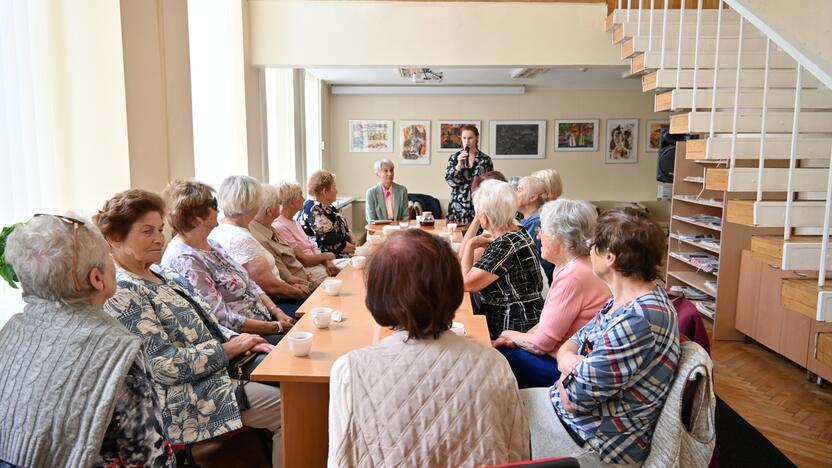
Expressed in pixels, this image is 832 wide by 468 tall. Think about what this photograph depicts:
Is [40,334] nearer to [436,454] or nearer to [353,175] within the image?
[436,454]

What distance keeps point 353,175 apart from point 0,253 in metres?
8.18

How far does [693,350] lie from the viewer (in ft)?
5.60

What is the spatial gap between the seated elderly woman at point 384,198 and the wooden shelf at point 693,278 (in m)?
2.78

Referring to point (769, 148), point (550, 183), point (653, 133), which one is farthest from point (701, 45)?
point (653, 133)

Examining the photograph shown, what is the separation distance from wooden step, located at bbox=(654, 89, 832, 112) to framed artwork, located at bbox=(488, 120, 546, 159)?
5557mm

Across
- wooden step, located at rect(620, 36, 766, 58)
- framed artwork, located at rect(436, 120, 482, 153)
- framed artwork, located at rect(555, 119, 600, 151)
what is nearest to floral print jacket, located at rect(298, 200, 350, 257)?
wooden step, located at rect(620, 36, 766, 58)

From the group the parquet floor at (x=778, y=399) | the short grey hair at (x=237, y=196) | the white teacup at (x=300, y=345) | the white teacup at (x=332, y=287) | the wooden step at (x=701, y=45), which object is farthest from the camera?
the wooden step at (x=701, y=45)

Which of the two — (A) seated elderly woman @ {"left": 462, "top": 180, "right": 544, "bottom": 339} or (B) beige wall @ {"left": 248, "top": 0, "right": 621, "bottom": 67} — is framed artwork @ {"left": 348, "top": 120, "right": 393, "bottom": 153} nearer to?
(B) beige wall @ {"left": 248, "top": 0, "right": 621, "bottom": 67}

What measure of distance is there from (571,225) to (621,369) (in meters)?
0.92

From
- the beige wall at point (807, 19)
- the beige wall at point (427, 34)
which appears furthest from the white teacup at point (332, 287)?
the beige wall at point (807, 19)

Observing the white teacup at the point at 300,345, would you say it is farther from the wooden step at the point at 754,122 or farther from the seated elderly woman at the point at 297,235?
the wooden step at the point at 754,122

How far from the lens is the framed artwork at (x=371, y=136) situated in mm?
9586

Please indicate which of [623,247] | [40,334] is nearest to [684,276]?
[623,247]

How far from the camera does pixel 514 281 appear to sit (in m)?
2.81
